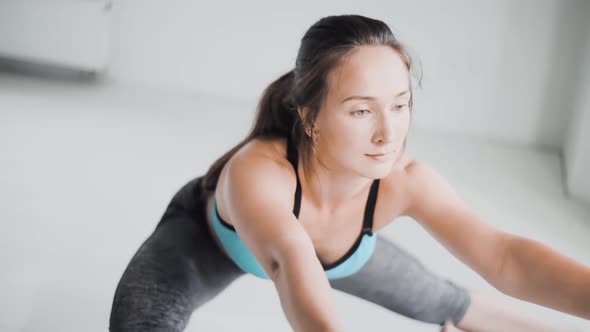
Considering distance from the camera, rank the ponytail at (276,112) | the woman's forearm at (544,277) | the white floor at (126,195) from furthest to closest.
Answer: the white floor at (126,195)
the ponytail at (276,112)
the woman's forearm at (544,277)

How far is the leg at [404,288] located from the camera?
1.82 metres

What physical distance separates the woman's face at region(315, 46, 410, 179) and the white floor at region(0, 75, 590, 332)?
0.79 m

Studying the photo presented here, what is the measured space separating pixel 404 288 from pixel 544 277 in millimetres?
541

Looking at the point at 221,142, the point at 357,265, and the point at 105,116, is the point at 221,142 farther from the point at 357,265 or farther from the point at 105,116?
the point at 357,265

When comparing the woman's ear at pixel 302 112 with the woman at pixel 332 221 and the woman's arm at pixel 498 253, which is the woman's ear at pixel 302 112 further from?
the woman's arm at pixel 498 253

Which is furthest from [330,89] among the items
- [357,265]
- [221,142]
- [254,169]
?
[221,142]

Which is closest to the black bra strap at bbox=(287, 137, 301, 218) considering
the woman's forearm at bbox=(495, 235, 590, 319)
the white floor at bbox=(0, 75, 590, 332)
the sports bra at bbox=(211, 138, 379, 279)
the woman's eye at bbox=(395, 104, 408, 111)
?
the sports bra at bbox=(211, 138, 379, 279)

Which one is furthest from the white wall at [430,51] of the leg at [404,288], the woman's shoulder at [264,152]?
the woman's shoulder at [264,152]

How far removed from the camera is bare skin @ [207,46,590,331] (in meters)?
1.32

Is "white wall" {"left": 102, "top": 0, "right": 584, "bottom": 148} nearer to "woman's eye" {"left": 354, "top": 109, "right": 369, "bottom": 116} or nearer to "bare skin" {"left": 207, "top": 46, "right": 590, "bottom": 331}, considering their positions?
"bare skin" {"left": 207, "top": 46, "right": 590, "bottom": 331}

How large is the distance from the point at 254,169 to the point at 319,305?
13.2 inches

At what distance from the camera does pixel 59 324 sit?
187 centimetres

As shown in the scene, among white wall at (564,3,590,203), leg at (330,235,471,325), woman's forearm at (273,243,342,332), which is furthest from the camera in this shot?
white wall at (564,3,590,203)

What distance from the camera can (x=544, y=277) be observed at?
1.36 meters
